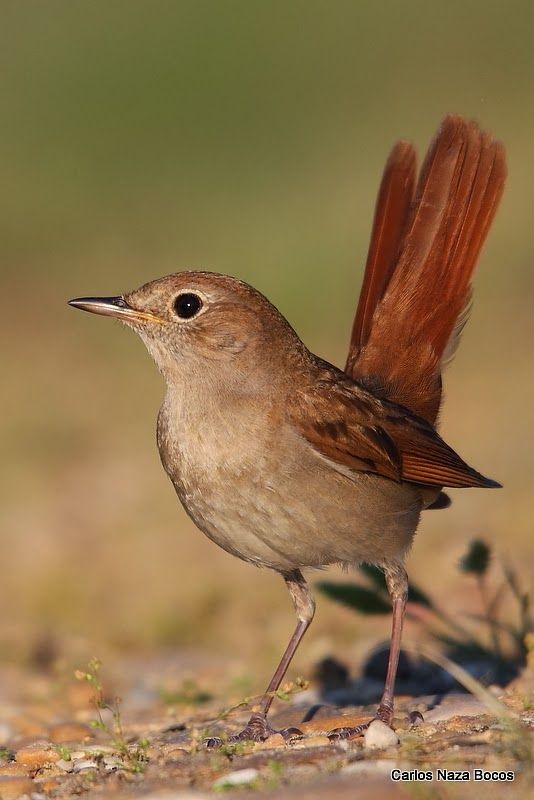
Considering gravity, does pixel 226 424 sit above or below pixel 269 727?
above

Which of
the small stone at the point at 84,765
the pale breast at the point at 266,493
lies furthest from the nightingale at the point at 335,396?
the small stone at the point at 84,765

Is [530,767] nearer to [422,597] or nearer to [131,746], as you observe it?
[131,746]

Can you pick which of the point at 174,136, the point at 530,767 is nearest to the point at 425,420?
the point at 530,767

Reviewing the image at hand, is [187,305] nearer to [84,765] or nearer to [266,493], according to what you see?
[266,493]

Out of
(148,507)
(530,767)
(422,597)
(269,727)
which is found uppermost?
(148,507)

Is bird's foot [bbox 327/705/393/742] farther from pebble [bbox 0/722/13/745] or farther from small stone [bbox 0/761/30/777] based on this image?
pebble [bbox 0/722/13/745]

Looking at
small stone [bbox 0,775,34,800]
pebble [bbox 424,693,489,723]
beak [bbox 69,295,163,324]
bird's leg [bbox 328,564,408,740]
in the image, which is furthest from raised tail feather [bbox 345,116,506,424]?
small stone [bbox 0,775,34,800]

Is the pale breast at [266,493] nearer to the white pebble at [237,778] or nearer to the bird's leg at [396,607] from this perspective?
the bird's leg at [396,607]
